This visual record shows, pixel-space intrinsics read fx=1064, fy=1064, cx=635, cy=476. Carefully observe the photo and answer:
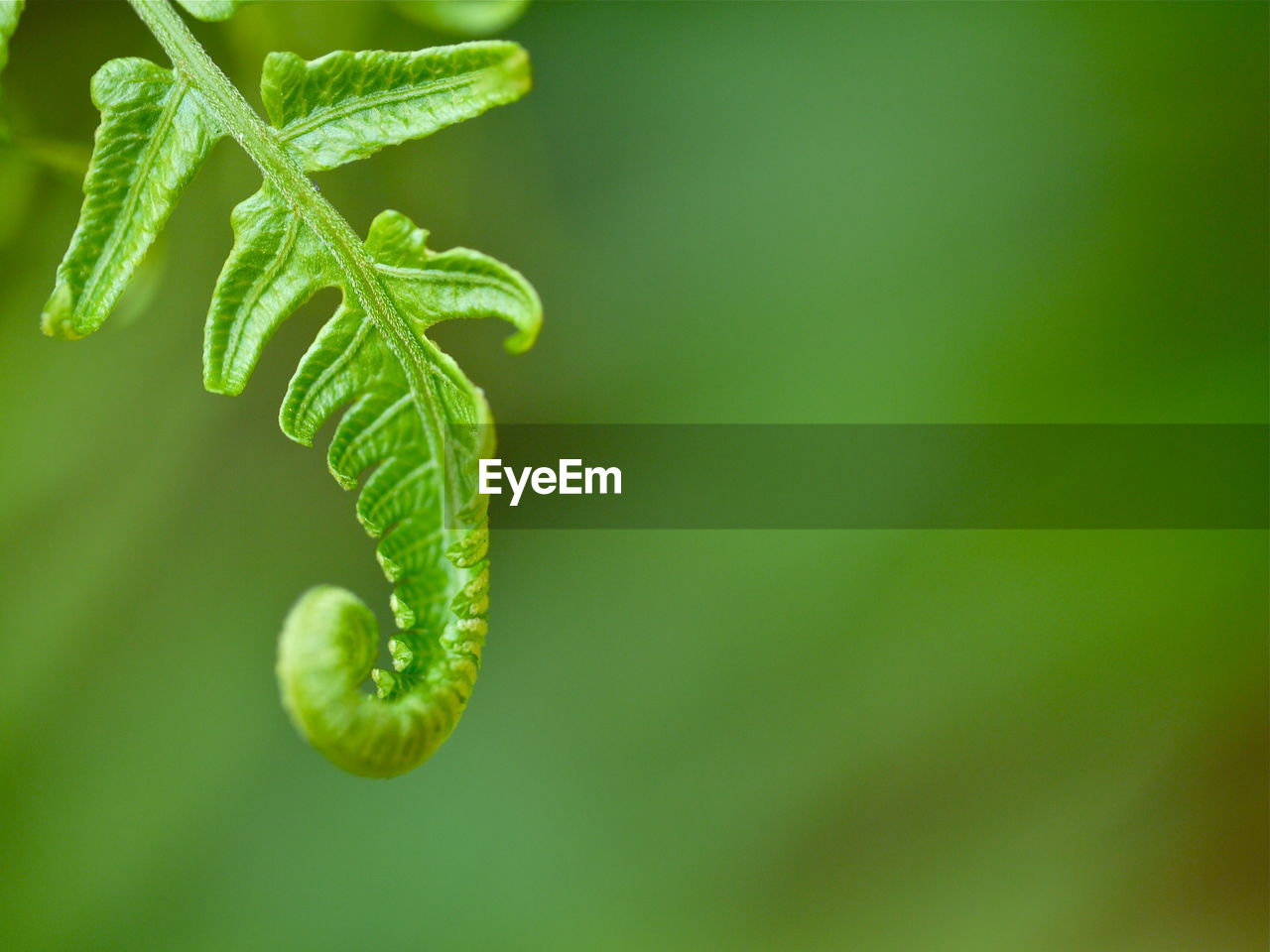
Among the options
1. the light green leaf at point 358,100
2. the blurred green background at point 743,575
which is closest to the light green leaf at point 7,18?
the light green leaf at point 358,100

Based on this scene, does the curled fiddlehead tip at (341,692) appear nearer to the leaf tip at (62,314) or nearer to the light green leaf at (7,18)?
the leaf tip at (62,314)

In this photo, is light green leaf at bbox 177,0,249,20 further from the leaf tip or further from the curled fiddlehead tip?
the curled fiddlehead tip

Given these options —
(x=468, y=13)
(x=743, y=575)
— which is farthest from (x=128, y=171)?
(x=743, y=575)

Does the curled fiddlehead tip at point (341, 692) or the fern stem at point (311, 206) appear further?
the fern stem at point (311, 206)

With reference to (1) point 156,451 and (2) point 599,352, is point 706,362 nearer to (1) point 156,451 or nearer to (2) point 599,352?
(2) point 599,352

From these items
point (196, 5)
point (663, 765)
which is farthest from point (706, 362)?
point (196, 5)

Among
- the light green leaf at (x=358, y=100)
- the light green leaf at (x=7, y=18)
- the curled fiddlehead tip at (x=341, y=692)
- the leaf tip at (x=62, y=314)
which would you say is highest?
the light green leaf at (x=358, y=100)
